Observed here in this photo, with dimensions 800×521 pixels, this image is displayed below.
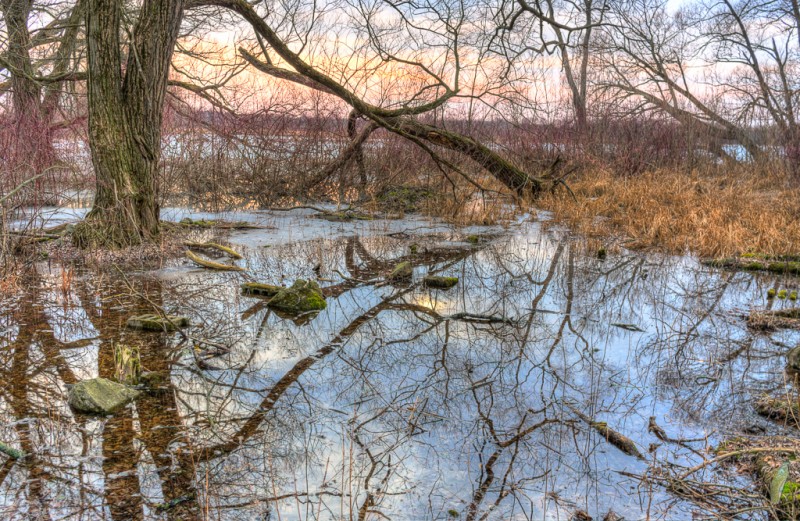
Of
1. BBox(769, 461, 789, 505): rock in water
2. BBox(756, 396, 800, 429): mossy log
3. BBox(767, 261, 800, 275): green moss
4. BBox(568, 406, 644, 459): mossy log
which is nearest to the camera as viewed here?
BBox(769, 461, 789, 505): rock in water

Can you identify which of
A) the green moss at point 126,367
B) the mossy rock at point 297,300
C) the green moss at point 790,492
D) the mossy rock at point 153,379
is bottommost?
the green moss at point 790,492

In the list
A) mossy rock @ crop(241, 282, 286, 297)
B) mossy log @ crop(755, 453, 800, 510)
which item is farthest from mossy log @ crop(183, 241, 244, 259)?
mossy log @ crop(755, 453, 800, 510)

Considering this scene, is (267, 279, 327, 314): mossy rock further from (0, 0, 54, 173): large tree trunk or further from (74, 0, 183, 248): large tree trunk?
(0, 0, 54, 173): large tree trunk

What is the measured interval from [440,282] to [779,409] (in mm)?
3578

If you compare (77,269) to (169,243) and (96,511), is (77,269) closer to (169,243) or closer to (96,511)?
(169,243)

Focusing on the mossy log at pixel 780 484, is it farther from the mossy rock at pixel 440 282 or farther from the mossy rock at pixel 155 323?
the mossy rock at pixel 155 323

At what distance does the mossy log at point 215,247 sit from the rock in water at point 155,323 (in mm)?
2676

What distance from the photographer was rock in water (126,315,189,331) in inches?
205

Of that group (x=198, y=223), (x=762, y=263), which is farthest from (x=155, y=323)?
(x=762, y=263)

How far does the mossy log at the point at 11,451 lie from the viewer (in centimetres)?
311

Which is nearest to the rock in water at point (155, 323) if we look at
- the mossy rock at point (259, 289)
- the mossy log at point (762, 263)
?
the mossy rock at point (259, 289)

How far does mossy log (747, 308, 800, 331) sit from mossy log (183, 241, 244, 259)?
5.64m

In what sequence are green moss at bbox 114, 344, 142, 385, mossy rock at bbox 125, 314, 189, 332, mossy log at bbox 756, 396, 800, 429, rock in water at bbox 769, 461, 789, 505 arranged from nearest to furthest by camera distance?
rock in water at bbox 769, 461, 789, 505, mossy log at bbox 756, 396, 800, 429, green moss at bbox 114, 344, 142, 385, mossy rock at bbox 125, 314, 189, 332

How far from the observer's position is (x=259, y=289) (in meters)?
6.52
